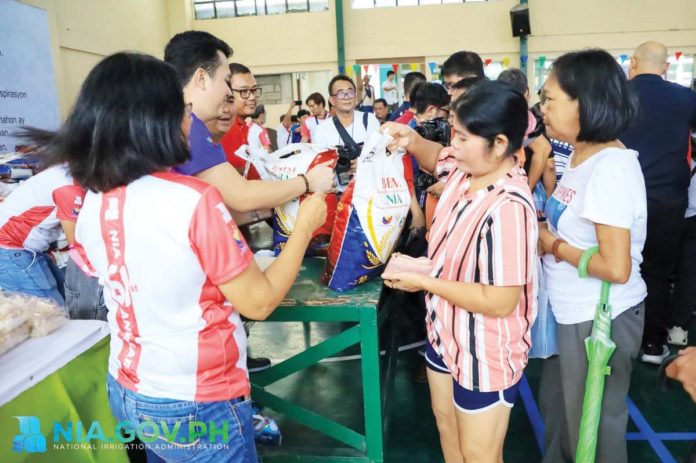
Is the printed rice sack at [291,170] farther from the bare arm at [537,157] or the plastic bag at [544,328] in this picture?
the bare arm at [537,157]

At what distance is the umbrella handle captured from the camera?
142cm

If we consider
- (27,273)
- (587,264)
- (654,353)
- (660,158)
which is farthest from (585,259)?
(27,273)

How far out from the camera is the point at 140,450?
170 cm

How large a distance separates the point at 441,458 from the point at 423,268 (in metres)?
1.20

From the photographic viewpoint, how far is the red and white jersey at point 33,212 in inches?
76.7

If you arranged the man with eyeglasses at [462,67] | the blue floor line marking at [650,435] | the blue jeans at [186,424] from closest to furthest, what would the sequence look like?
the blue jeans at [186,424] → the blue floor line marking at [650,435] → the man with eyeglasses at [462,67]

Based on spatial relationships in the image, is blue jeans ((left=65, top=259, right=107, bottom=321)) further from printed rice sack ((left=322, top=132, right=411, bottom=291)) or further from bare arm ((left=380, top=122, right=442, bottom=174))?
bare arm ((left=380, top=122, right=442, bottom=174))

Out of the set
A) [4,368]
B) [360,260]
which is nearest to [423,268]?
[360,260]

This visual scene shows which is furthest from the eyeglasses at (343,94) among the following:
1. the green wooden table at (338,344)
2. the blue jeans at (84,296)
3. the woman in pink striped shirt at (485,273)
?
the woman in pink striped shirt at (485,273)

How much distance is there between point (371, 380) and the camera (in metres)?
1.70

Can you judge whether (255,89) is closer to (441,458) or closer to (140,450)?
(140,450)

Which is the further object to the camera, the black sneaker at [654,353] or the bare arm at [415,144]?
the black sneaker at [654,353]

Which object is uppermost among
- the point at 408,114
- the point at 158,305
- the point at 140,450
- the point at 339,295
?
the point at 408,114

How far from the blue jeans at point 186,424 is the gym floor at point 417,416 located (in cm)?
88
